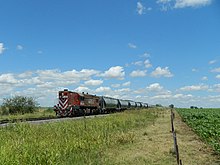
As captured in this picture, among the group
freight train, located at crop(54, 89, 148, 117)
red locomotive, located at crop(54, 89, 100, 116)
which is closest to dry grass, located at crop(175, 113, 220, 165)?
freight train, located at crop(54, 89, 148, 117)

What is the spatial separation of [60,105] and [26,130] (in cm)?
2376

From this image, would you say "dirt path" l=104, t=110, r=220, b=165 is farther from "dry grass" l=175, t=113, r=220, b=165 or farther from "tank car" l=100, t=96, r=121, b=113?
"tank car" l=100, t=96, r=121, b=113

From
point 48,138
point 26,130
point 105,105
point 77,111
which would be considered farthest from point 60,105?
point 48,138

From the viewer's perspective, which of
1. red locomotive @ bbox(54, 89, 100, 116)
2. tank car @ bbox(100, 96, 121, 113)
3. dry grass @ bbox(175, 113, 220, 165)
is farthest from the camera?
tank car @ bbox(100, 96, 121, 113)

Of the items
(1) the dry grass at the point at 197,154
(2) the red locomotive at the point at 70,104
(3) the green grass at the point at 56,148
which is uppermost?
(2) the red locomotive at the point at 70,104

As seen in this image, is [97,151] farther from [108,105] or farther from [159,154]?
[108,105]

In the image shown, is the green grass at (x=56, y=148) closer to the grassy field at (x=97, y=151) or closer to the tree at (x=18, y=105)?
the grassy field at (x=97, y=151)

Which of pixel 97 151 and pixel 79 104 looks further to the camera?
pixel 79 104

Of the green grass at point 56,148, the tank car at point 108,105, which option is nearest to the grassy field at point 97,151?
the green grass at point 56,148

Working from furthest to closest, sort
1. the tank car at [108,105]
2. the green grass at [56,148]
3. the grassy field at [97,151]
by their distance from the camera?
the tank car at [108,105] < the grassy field at [97,151] < the green grass at [56,148]

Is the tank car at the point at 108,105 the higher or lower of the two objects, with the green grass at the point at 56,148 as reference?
higher

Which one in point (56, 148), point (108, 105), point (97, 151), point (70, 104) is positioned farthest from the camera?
point (108, 105)

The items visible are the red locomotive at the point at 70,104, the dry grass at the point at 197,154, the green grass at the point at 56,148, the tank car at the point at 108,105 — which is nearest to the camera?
the green grass at the point at 56,148

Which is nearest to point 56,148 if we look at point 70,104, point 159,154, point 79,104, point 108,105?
point 159,154
